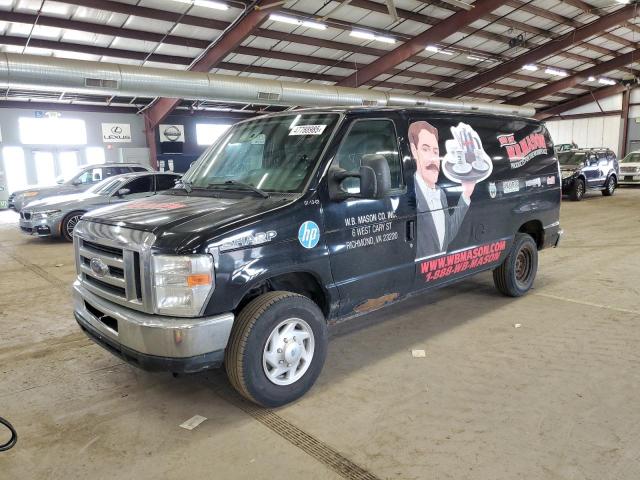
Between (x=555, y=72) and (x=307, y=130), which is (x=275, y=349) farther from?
(x=555, y=72)

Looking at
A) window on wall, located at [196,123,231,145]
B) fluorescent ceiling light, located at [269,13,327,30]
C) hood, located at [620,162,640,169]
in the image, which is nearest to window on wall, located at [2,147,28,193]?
window on wall, located at [196,123,231,145]

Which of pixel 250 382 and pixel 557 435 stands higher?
pixel 250 382

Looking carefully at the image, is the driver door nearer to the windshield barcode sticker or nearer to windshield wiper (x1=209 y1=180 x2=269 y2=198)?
windshield wiper (x1=209 y1=180 x2=269 y2=198)


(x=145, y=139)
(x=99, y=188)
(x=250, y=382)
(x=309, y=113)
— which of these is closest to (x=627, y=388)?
(x=250, y=382)

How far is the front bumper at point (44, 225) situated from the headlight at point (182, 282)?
344 inches

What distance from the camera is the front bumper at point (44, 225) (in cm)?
1008

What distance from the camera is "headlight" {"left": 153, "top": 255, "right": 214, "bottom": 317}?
2752mm

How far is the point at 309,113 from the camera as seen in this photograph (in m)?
3.84

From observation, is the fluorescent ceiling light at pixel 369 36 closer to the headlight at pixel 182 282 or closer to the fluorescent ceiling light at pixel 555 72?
the fluorescent ceiling light at pixel 555 72

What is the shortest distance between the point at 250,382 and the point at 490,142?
3463mm

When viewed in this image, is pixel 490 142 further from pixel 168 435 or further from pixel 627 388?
pixel 168 435

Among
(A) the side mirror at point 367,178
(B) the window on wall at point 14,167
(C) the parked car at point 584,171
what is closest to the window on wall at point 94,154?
(B) the window on wall at point 14,167

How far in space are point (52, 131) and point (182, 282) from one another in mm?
21148

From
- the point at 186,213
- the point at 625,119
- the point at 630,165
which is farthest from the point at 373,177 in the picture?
the point at 625,119
